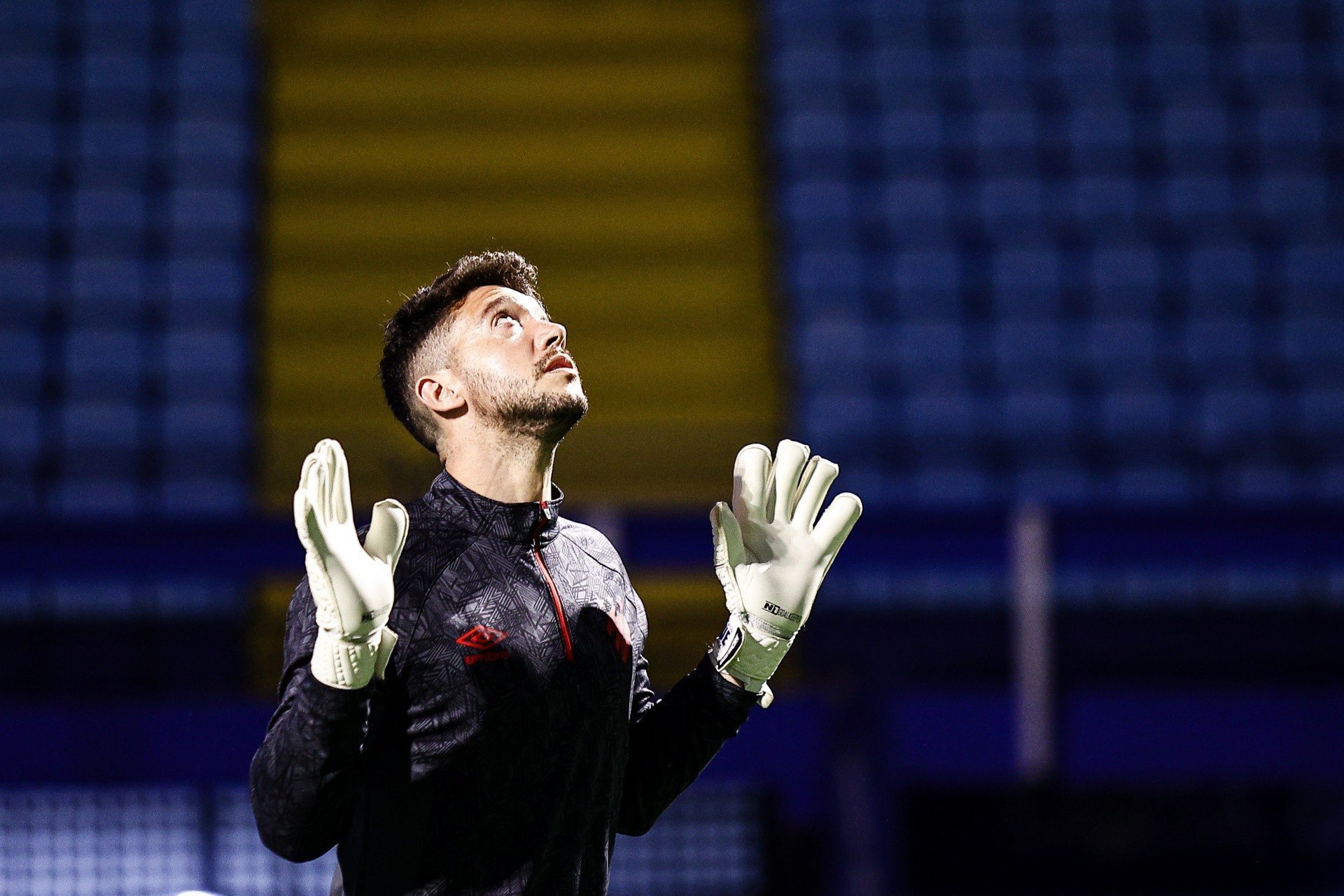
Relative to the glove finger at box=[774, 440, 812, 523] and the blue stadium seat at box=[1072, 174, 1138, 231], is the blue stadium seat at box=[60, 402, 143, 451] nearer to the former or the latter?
the blue stadium seat at box=[1072, 174, 1138, 231]

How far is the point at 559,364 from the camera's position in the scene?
155 centimetres

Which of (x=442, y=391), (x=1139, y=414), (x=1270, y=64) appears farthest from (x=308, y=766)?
(x=1270, y=64)

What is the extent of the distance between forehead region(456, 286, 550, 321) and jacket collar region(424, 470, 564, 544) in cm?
19

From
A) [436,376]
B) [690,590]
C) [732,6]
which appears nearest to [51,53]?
[732,6]

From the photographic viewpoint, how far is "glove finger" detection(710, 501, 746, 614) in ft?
5.32

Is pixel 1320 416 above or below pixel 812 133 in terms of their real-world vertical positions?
below

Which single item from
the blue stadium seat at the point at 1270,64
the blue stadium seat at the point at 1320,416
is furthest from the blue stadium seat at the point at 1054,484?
the blue stadium seat at the point at 1270,64

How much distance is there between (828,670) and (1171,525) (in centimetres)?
93

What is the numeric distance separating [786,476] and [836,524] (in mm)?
83

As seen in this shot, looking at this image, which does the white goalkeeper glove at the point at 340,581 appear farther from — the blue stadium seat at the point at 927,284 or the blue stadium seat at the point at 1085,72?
the blue stadium seat at the point at 1085,72

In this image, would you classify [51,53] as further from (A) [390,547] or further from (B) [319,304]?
(A) [390,547]

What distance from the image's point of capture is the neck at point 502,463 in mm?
1555

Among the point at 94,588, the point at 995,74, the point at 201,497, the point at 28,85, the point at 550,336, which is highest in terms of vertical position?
the point at 995,74

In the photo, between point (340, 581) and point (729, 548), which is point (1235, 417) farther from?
point (340, 581)
